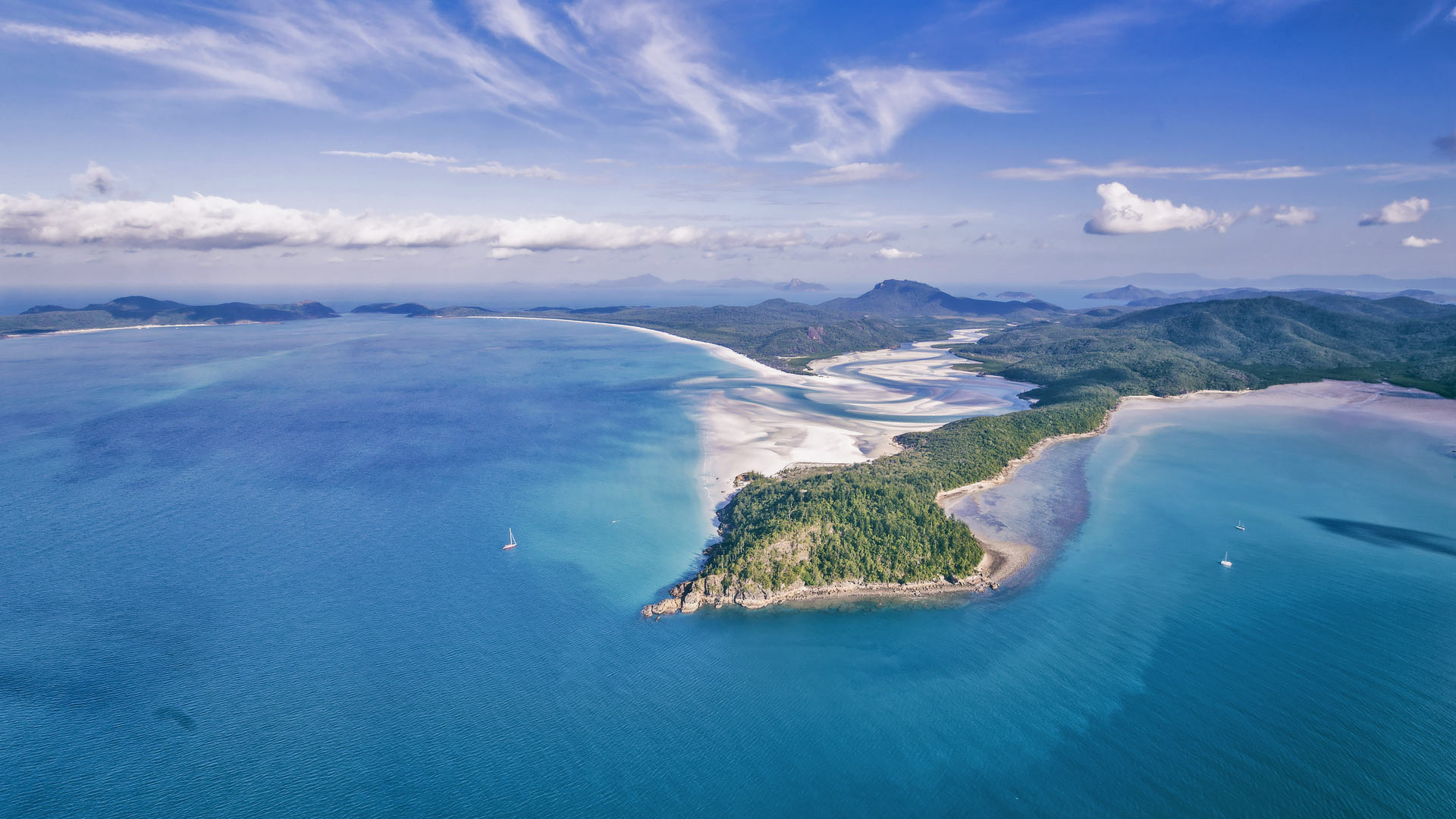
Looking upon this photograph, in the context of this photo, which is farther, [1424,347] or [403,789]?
[1424,347]

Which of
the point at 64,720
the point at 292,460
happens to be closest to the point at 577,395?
the point at 292,460

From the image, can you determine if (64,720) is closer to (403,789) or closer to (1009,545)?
(403,789)

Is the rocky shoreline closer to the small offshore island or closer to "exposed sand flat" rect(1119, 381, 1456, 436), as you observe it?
the small offshore island

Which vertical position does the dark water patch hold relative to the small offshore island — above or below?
below

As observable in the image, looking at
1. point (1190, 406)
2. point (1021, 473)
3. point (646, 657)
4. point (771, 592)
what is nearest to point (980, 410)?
point (1021, 473)

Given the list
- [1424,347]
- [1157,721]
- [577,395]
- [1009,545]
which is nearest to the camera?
[1157,721]

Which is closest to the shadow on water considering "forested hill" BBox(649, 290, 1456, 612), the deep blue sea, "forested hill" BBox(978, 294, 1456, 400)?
the deep blue sea
